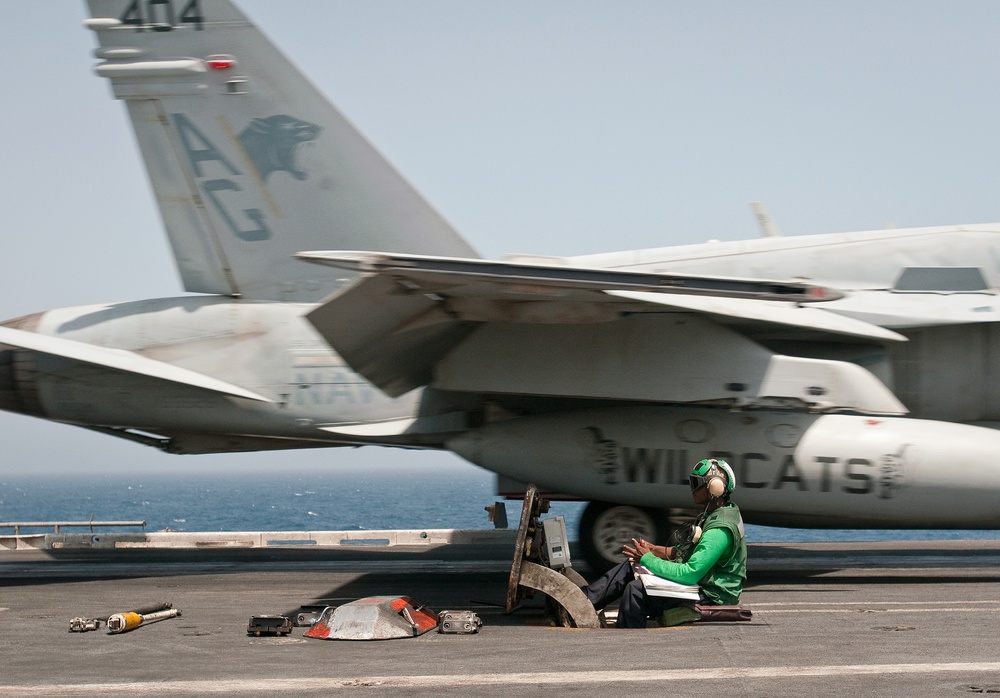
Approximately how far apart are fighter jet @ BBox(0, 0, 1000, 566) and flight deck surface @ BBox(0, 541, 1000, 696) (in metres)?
1.43

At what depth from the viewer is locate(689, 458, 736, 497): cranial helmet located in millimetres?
7168

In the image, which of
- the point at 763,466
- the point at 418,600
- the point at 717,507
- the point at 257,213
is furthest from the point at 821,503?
the point at 257,213

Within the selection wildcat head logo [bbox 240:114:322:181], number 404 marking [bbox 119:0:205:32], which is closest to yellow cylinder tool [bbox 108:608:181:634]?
wildcat head logo [bbox 240:114:322:181]

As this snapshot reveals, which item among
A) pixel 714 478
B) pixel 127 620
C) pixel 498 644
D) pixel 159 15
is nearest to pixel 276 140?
pixel 159 15

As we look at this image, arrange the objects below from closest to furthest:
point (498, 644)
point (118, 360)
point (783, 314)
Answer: point (498, 644)
point (783, 314)
point (118, 360)

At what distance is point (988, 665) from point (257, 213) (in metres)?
9.09

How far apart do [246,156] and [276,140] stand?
42 centimetres

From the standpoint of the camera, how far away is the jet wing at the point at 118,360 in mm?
10617

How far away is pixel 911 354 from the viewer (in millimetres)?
11008

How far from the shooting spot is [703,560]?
6.98 m

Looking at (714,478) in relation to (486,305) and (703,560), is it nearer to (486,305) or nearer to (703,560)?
(703,560)

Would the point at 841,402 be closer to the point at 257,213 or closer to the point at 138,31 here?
the point at 257,213

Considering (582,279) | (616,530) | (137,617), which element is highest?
(582,279)

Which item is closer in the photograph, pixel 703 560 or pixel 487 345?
pixel 703 560
